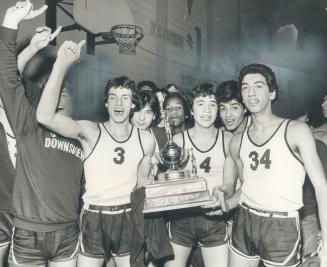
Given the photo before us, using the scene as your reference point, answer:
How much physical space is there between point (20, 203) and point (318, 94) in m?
23.2

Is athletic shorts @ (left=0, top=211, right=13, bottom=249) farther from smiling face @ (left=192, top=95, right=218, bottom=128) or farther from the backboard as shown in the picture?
the backboard

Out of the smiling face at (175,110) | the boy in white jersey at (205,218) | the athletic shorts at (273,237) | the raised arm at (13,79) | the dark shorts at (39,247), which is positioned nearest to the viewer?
the raised arm at (13,79)

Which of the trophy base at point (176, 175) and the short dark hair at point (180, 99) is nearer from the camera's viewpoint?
the trophy base at point (176, 175)

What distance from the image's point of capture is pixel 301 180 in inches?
129

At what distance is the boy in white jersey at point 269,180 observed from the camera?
3.22 metres

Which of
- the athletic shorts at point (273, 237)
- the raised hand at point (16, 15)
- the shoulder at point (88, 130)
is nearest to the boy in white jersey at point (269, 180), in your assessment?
the athletic shorts at point (273, 237)

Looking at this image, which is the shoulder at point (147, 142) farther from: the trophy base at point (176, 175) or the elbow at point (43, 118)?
the elbow at point (43, 118)

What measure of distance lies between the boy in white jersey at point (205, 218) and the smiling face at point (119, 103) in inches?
30.8

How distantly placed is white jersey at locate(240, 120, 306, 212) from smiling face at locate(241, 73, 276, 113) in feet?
0.90

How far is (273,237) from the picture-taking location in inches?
129

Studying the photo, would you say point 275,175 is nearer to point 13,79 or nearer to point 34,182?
point 34,182

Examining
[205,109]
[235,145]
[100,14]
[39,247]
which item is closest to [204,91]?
[205,109]

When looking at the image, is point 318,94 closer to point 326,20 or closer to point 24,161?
point 326,20

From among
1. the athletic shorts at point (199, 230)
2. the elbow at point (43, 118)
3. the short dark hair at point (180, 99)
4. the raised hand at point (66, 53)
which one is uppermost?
the raised hand at point (66, 53)
